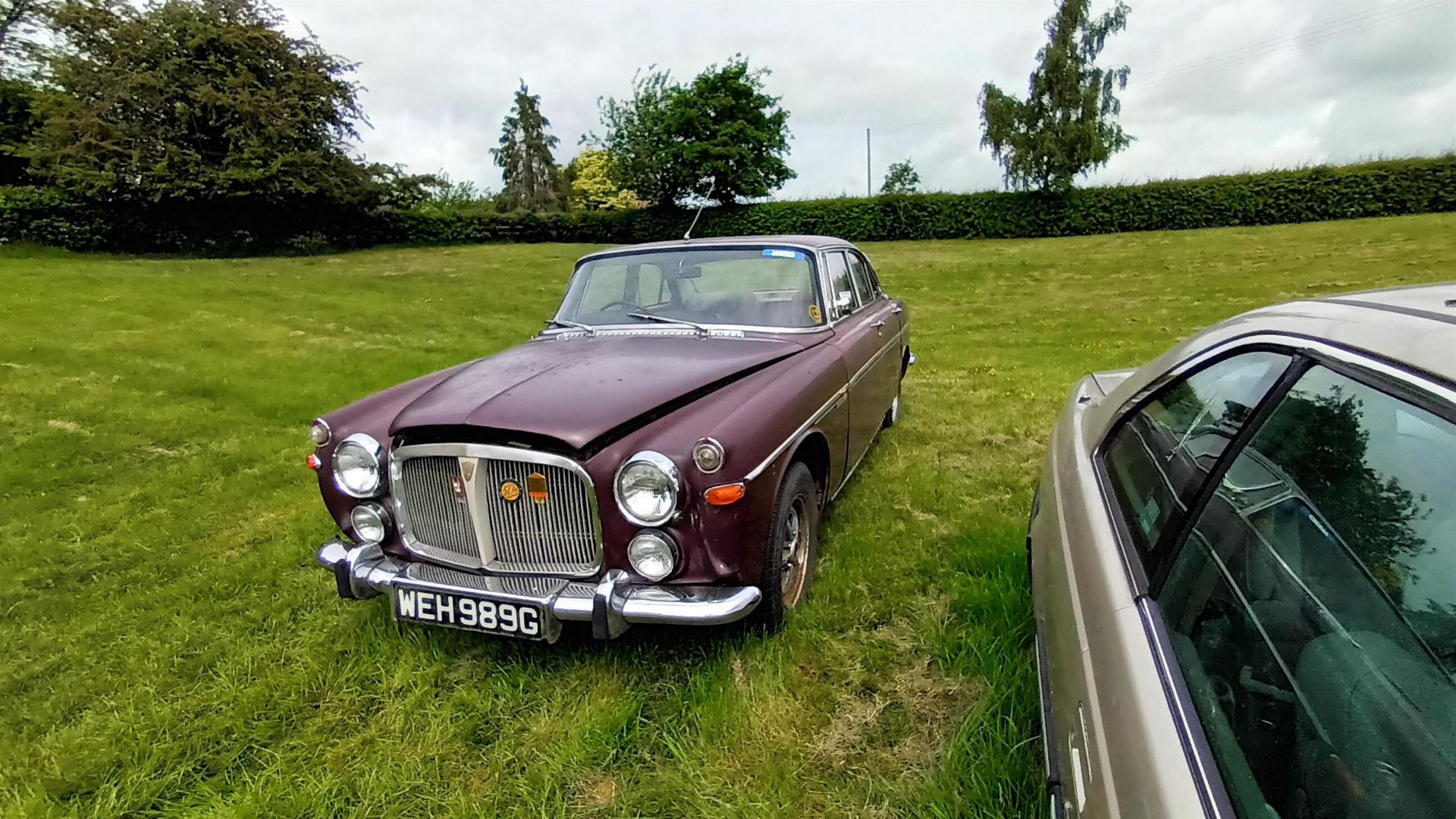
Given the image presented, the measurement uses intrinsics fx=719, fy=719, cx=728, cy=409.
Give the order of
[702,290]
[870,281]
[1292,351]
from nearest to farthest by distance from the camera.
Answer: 1. [1292,351]
2. [702,290]
3. [870,281]

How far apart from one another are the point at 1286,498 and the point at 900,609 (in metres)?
1.88

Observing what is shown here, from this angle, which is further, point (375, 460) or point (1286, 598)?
point (375, 460)

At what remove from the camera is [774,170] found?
31.3 m

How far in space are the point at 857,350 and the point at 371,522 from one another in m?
2.54

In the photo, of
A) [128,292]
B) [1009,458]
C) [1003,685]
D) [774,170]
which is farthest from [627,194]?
[1003,685]

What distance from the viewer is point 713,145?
30109mm

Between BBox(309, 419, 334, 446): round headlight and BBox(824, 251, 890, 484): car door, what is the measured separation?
7.74 ft

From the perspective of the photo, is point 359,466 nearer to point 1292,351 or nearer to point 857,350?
point 857,350

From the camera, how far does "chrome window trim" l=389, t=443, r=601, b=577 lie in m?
2.43

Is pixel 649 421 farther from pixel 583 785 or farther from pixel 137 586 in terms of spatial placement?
pixel 137 586

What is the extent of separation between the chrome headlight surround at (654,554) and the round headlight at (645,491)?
5 cm

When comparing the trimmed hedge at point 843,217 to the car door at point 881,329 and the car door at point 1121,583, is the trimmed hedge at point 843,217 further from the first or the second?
the car door at point 1121,583

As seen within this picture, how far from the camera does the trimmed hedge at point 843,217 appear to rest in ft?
68.4

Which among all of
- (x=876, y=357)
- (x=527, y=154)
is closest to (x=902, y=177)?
(x=527, y=154)
